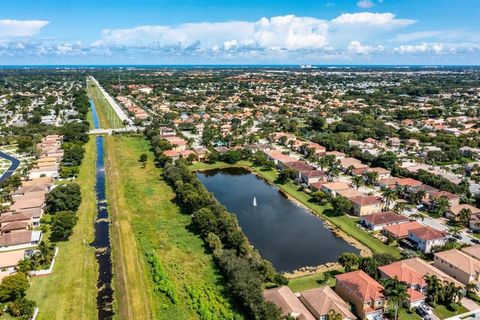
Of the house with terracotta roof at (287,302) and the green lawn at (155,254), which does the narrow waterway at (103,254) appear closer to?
the green lawn at (155,254)

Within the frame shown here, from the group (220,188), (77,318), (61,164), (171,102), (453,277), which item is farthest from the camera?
(171,102)

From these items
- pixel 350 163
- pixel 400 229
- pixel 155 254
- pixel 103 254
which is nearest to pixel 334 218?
pixel 400 229

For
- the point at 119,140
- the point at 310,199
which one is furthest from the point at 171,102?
the point at 310,199

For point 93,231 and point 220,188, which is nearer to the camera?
point 93,231

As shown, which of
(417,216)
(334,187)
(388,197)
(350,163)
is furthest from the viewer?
(350,163)

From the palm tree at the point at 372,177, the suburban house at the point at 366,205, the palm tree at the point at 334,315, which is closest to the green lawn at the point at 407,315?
the palm tree at the point at 334,315

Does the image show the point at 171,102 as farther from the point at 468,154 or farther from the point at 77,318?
the point at 77,318

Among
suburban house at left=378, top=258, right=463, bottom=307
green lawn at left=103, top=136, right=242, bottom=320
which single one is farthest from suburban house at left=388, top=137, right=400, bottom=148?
suburban house at left=378, top=258, right=463, bottom=307

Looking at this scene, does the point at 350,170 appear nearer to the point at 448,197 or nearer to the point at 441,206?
the point at 448,197
